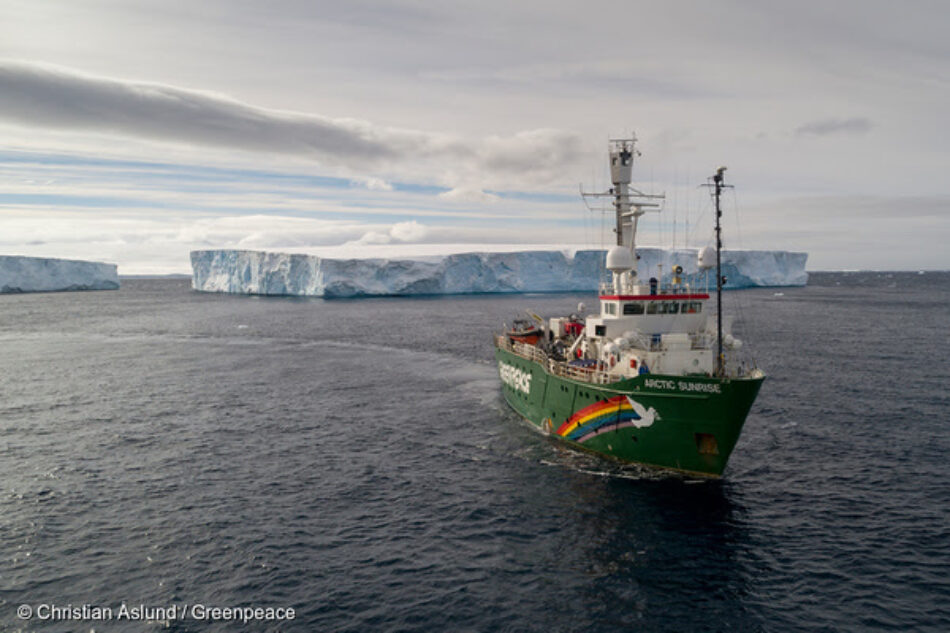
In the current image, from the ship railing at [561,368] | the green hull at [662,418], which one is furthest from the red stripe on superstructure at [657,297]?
the green hull at [662,418]

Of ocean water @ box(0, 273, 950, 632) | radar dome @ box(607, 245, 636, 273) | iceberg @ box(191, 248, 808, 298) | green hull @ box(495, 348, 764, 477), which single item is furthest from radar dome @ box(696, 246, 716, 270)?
iceberg @ box(191, 248, 808, 298)

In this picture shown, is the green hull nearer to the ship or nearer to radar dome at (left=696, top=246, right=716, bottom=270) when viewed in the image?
the ship

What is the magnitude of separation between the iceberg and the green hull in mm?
97049

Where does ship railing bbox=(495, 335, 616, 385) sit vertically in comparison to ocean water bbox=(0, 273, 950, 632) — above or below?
above

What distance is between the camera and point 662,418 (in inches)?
888

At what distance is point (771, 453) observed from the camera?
26531 millimetres

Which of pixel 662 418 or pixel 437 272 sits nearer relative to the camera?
pixel 662 418

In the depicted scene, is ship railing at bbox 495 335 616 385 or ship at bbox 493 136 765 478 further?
ship railing at bbox 495 335 616 385

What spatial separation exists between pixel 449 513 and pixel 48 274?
214050mm

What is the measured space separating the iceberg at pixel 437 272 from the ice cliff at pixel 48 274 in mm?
78224

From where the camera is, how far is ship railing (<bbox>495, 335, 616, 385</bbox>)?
25.4 metres

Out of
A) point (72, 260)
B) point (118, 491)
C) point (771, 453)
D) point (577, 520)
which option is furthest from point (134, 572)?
point (72, 260)

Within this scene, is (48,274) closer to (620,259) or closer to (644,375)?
(620,259)

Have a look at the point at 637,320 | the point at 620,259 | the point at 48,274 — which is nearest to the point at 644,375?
the point at 637,320
